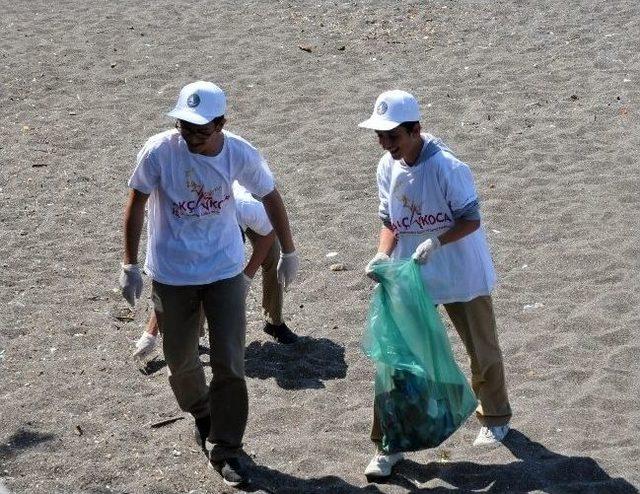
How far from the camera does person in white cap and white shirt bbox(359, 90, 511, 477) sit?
16.4ft

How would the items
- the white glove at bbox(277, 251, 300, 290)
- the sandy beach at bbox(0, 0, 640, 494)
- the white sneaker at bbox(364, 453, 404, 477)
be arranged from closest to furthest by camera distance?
the white sneaker at bbox(364, 453, 404, 477) < the white glove at bbox(277, 251, 300, 290) < the sandy beach at bbox(0, 0, 640, 494)

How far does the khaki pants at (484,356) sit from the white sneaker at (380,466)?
72 mm

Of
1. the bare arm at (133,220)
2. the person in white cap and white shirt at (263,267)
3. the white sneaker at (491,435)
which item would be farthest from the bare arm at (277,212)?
the white sneaker at (491,435)

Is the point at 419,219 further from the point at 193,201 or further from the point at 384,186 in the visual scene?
the point at 193,201

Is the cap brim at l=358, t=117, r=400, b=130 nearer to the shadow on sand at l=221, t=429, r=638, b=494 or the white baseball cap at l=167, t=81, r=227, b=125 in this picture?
the white baseball cap at l=167, t=81, r=227, b=125

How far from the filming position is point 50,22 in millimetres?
13047

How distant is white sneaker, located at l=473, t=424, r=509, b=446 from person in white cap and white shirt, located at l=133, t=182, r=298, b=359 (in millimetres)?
1497

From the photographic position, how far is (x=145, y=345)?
6.32m

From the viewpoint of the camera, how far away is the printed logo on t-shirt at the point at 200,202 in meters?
5.04

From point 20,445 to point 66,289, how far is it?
1910 mm

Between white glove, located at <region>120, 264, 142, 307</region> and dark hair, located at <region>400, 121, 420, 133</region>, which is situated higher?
dark hair, located at <region>400, 121, 420, 133</region>

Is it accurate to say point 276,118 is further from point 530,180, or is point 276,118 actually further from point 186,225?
point 186,225

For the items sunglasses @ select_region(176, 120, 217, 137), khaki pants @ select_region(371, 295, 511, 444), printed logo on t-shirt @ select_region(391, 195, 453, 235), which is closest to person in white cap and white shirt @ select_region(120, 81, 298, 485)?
sunglasses @ select_region(176, 120, 217, 137)

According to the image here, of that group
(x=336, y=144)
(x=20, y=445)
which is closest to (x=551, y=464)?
(x=20, y=445)
